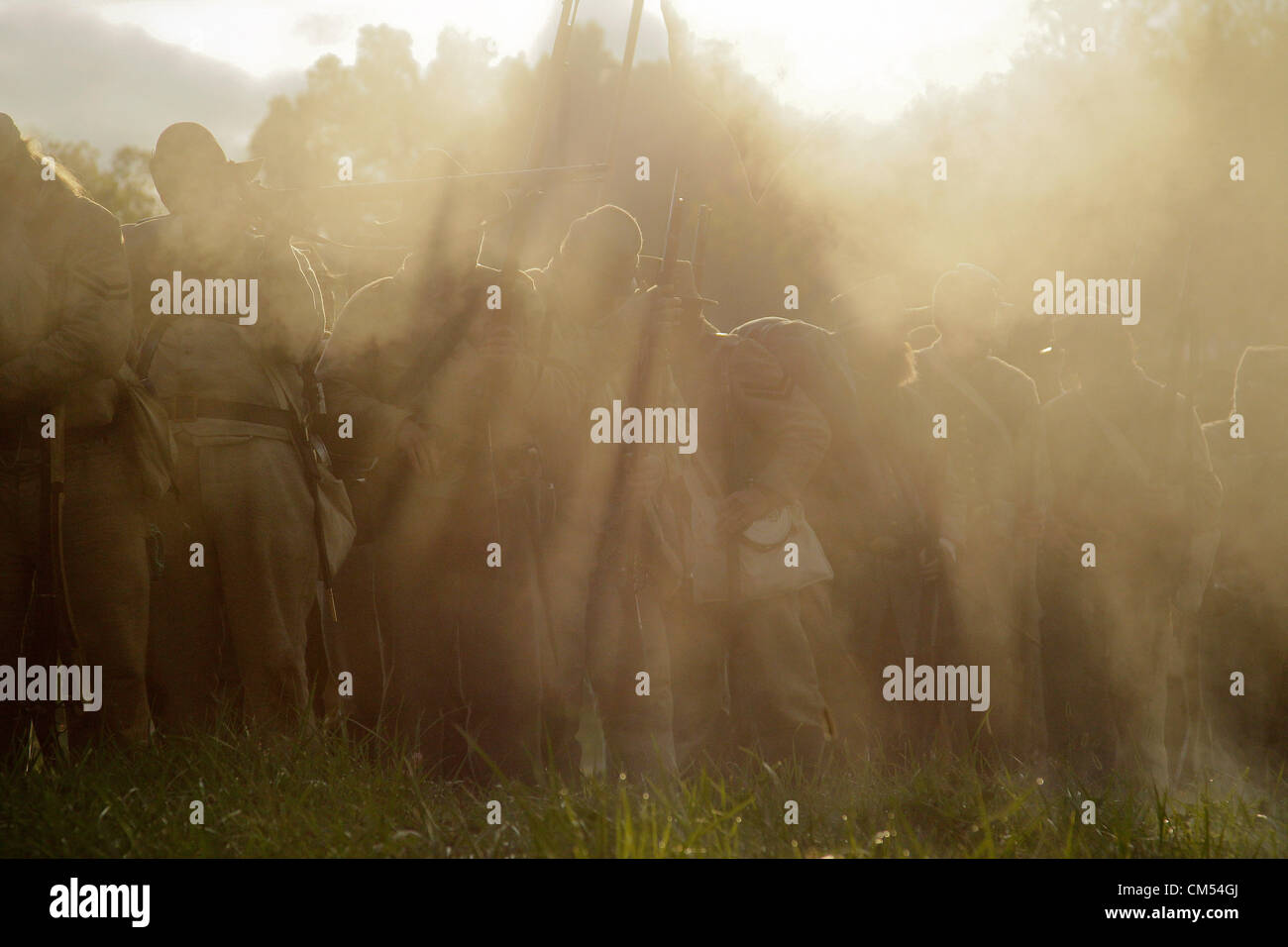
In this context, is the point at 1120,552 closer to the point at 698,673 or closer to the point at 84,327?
the point at 698,673

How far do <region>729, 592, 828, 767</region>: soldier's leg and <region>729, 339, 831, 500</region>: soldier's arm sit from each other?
→ 494mm

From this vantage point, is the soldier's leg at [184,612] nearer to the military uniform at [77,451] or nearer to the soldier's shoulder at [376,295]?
the military uniform at [77,451]

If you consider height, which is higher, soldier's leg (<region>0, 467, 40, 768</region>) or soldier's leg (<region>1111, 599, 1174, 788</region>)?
soldier's leg (<region>0, 467, 40, 768</region>)

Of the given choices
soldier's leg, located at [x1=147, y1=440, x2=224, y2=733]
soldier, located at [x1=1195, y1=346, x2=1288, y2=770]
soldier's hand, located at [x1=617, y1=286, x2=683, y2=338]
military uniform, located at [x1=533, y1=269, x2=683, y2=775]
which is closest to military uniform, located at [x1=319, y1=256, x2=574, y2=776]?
military uniform, located at [x1=533, y1=269, x2=683, y2=775]

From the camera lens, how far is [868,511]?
6309mm

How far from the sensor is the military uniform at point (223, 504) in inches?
209

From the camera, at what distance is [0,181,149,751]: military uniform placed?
4.74 m

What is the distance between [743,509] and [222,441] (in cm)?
200

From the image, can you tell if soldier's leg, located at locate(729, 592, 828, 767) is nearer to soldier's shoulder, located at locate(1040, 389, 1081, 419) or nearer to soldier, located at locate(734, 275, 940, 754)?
soldier, located at locate(734, 275, 940, 754)

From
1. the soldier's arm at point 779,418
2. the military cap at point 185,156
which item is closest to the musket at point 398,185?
the military cap at point 185,156

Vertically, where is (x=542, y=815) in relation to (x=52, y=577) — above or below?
below

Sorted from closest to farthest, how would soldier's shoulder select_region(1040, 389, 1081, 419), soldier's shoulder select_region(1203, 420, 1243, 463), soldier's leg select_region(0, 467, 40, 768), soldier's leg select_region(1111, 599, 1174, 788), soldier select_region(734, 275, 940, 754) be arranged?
soldier's leg select_region(0, 467, 40, 768), soldier select_region(734, 275, 940, 754), soldier's leg select_region(1111, 599, 1174, 788), soldier's shoulder select_region(1040, 389, 1081, 419), soldier's shoulder select_region(1203, 420, 1243, 463)

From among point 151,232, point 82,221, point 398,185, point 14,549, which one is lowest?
point 14,549

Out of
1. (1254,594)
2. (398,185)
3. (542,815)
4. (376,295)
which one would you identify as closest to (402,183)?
(398,185)
